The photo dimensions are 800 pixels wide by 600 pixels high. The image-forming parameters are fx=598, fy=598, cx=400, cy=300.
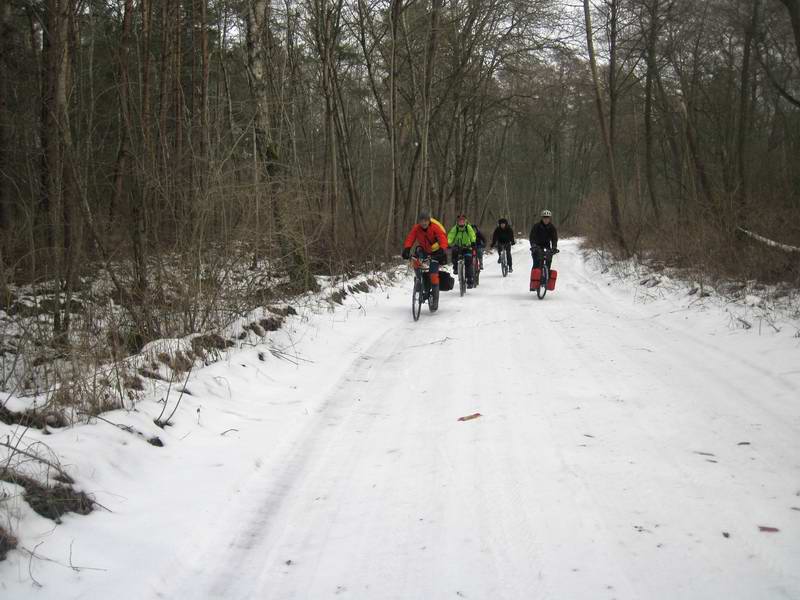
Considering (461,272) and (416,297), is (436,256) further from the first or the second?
(461,272)

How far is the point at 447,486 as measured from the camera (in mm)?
3770

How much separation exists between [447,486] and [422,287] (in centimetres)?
739

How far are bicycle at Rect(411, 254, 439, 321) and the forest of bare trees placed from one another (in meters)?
1.92

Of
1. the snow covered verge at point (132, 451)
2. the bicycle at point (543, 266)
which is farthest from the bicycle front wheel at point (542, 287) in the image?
the snow covered verge at point (132, 451)

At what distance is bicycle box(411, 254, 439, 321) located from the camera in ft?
35.6

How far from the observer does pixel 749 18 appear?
15.9 meters

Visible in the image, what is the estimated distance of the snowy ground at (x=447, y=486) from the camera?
2.81 m

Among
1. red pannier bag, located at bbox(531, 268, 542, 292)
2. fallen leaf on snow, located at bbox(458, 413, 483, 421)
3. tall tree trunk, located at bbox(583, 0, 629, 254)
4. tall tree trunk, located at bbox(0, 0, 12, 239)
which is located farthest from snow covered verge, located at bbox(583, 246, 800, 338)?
tall tree trunk, located at bbox(0, 0, 12, 239)

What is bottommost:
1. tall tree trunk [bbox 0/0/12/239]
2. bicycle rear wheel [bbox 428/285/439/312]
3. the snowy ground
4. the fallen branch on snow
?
the snowy ground

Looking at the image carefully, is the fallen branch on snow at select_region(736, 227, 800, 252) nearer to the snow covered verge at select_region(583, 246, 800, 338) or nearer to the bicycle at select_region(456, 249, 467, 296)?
the snow covered verge at select_region(583, 246, 800, 338)

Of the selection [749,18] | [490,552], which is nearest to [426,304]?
[490,552]

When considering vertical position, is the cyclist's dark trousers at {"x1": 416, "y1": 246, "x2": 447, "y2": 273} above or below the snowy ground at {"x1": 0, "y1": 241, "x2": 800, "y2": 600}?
above

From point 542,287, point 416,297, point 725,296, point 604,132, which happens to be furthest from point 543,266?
point 604,132

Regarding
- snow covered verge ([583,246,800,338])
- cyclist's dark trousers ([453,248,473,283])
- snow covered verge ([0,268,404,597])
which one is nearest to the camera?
snow covered verge ([0,268,404,597])
